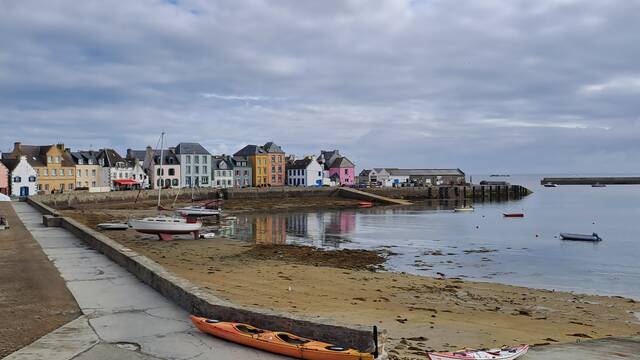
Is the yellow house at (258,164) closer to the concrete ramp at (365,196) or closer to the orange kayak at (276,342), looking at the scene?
the concrete ramp at (365,196)

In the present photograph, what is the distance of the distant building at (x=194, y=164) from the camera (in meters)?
101

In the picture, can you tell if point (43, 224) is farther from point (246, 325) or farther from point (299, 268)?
point (246, 325)

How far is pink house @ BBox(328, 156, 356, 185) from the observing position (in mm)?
123562

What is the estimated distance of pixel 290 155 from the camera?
129m

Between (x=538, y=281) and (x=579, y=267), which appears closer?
(x=538, y=281)

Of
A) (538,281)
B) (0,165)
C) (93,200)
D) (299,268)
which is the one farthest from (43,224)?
(0,165)

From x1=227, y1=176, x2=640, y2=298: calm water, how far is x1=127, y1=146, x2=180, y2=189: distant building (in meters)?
43.3

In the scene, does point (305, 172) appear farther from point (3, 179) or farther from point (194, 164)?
point (3, 179)

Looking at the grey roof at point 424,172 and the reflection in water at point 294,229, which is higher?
the grey roof at point 424,172

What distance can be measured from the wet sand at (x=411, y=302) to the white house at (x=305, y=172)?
286 feet

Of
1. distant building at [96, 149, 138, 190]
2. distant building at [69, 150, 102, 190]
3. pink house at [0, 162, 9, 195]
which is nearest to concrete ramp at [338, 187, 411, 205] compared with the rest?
distant building at [96, 149, 138, 190]

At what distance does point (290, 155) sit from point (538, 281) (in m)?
106

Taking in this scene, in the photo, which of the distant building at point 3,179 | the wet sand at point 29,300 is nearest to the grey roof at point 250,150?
the distant building at point 3,179

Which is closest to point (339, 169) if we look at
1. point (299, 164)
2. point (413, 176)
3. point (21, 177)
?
point (299, 164)
